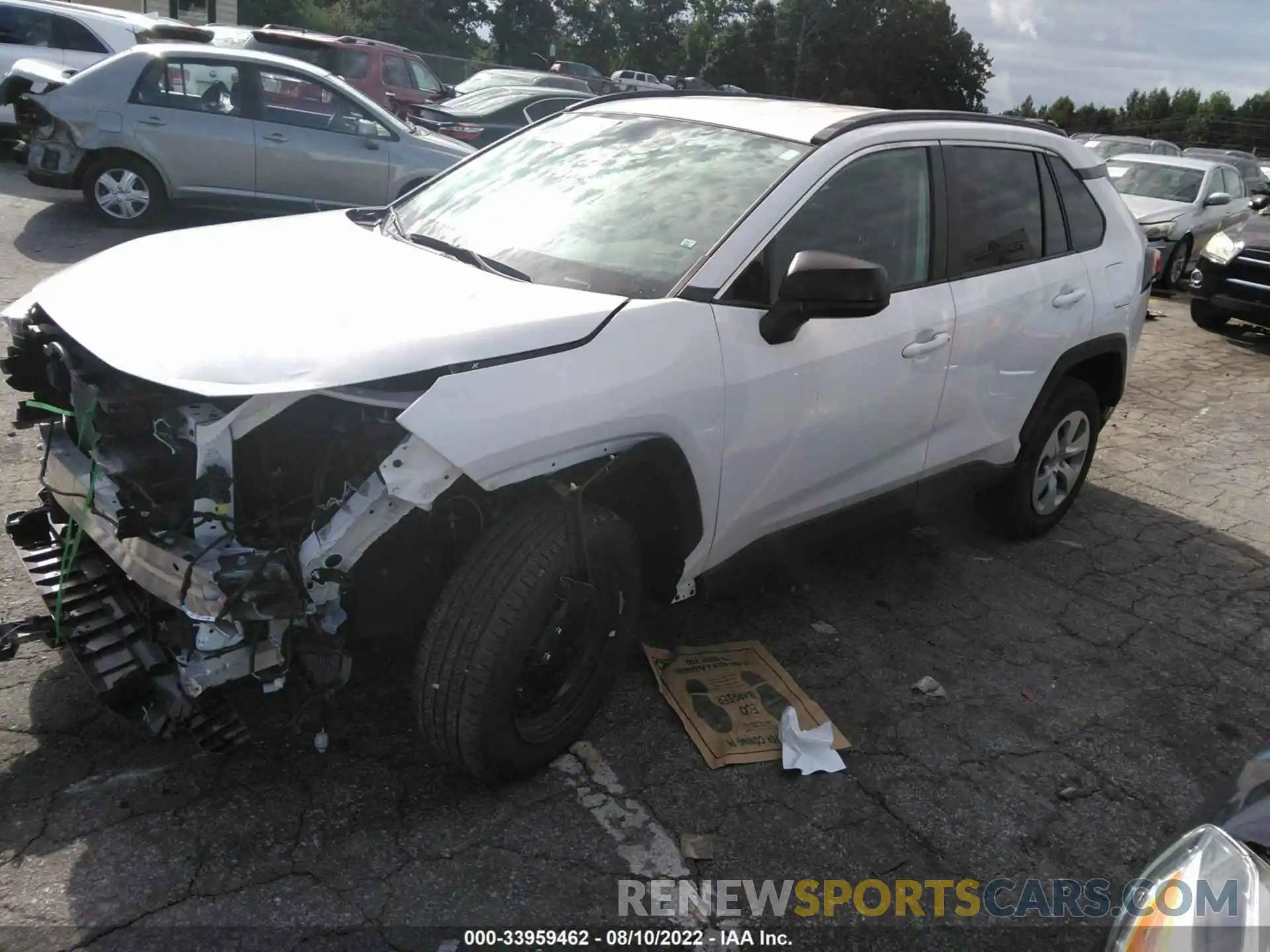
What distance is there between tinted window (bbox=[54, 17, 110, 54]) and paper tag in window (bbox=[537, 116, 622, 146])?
10243 mm

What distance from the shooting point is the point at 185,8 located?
2728 centimetres

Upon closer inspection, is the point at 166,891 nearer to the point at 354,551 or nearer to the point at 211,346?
the point at 354,551

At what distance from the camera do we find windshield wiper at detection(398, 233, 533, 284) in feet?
9.76

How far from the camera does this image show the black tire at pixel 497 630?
2.49 metres

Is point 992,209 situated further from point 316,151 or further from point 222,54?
point 222,54

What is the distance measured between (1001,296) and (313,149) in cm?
714

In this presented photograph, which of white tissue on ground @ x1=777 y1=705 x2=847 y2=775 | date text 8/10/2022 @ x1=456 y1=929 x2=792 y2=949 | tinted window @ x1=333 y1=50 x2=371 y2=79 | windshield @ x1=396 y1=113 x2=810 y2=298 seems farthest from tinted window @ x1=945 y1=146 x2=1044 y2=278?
tinted window @ x1=333 y1=50 x2=371 y2=79

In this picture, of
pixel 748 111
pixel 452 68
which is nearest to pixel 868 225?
pixel 748 111

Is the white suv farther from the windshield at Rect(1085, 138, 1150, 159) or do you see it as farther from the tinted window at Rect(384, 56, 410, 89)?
the windshield at Rect(1085, 138, 1150, 159)

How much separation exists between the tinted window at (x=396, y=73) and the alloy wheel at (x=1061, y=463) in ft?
43.3

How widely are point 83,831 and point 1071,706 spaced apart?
309cm

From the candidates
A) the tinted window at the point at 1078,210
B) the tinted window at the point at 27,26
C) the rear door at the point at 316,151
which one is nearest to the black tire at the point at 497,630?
the tinted window at the point at 1078,210

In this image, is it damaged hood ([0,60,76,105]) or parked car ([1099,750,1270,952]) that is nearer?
parked car ([1099,750,1270,952])

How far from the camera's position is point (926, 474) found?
3805 mm
